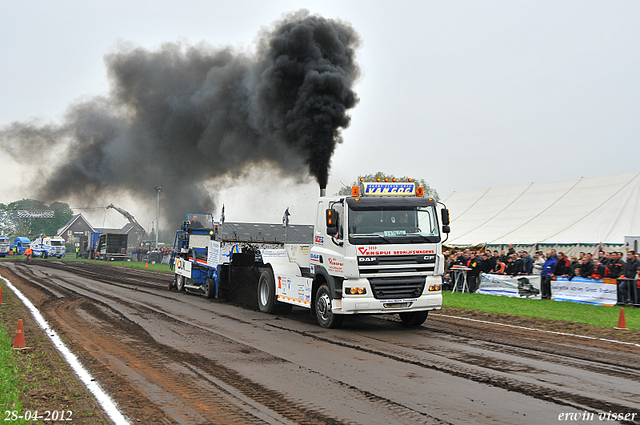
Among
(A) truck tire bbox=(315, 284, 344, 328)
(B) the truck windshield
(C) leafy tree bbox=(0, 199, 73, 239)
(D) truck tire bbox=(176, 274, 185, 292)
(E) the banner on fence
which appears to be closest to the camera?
(B) the truck windshield

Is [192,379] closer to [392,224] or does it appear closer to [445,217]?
[392,224]

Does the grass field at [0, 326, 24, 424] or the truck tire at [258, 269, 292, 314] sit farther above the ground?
the truck tire at [258, 269, 292, 314]

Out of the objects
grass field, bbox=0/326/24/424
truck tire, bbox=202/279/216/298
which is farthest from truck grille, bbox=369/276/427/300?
truck tire, bbox=202/279/216/298

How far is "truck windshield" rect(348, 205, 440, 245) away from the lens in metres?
10.7

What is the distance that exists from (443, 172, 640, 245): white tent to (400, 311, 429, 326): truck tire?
15.2 metres

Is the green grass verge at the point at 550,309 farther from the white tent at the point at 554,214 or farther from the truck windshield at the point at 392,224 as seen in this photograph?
the white tent at the point at 554,214

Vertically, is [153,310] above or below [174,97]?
below

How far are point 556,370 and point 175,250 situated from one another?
17.2 metres

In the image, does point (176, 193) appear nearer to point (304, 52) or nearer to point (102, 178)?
point (102, 178)

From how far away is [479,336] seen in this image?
10352mm

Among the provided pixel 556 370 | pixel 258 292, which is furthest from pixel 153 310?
pixel 556 370

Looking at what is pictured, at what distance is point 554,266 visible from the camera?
18656 millimetres

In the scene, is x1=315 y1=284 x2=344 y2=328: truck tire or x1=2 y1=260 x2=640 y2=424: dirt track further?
x1=315 y1=284 x2=344 y2=328: truck tire

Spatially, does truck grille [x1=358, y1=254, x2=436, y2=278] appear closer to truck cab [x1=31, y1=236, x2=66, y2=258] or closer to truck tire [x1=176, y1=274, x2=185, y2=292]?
truck tire [x1=176, y1=274, x2=185, y2=292]
